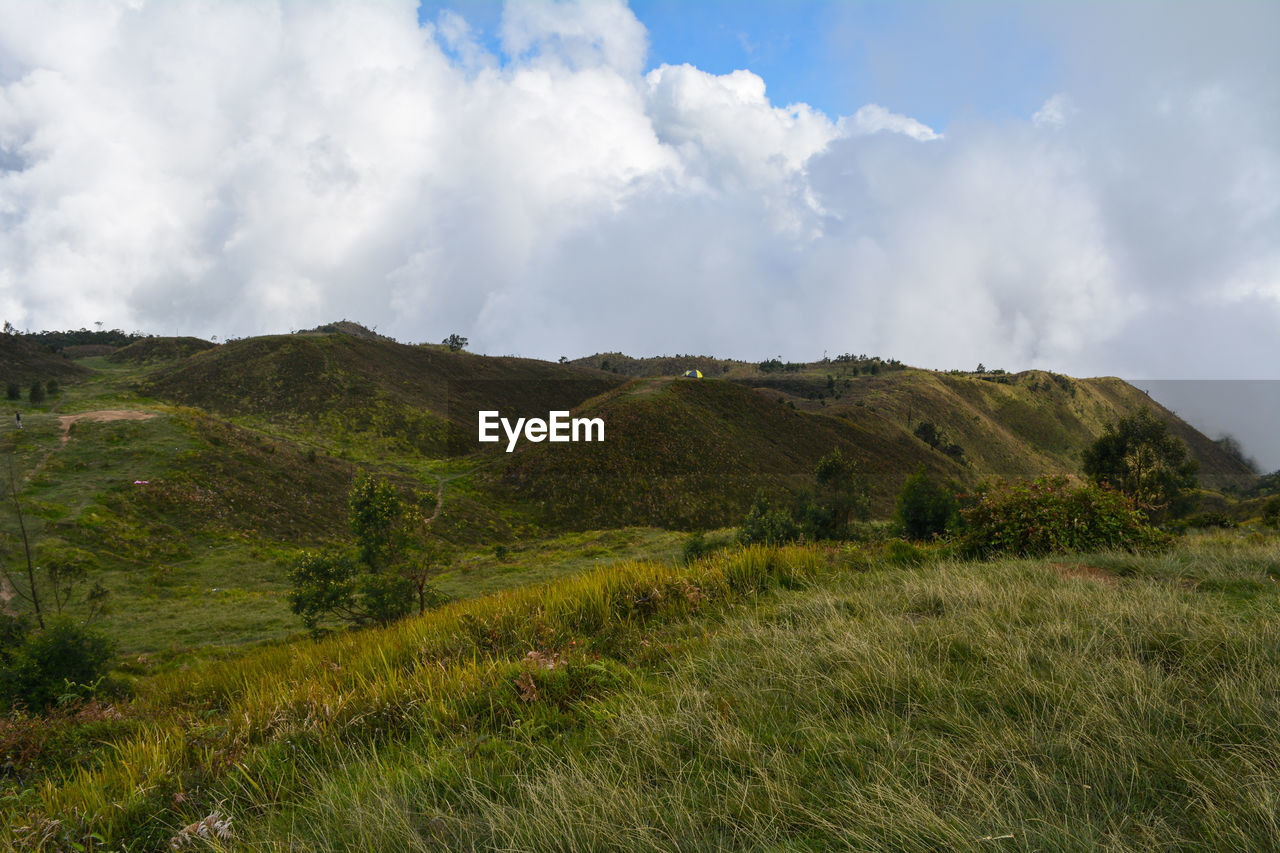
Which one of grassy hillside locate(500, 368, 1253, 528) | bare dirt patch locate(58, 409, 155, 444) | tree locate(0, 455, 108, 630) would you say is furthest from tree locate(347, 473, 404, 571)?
bare dirt patch locate(58, 409, 155, 444)

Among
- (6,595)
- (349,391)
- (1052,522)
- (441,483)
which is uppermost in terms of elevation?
(349,391)

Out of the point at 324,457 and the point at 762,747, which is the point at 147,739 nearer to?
the point at 762,747

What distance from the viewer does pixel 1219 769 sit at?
230cm

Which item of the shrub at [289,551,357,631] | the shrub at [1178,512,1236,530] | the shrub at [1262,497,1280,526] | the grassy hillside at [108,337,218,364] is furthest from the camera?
the grassy hillside at [108,337,218,364]

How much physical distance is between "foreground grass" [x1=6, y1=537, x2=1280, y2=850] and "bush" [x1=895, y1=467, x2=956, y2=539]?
22.5 metres

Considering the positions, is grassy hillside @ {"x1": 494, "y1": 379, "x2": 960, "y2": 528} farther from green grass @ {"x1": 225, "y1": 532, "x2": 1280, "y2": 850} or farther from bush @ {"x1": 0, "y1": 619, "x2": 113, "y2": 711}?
green grass @ {"x1": 225, "y1": 532, "x2": 1280, "y2": 850}

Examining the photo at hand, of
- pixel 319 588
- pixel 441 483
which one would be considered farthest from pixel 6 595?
pixel 441 483

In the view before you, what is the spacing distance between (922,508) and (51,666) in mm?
30262

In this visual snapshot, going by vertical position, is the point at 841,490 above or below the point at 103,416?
below

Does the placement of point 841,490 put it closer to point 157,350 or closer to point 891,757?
point 891,757

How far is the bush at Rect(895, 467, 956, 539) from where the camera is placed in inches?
1029

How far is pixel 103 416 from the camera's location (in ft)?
129

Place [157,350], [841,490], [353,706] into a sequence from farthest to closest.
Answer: [157,350] → [841,490] → [353,706]

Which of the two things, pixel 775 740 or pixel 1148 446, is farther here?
pixel 1148 446
